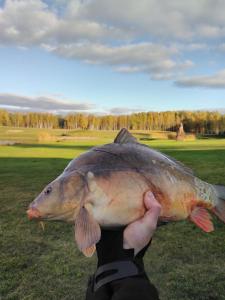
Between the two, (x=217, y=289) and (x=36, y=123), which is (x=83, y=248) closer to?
(x=217, y=289)

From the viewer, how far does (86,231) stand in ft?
5.55

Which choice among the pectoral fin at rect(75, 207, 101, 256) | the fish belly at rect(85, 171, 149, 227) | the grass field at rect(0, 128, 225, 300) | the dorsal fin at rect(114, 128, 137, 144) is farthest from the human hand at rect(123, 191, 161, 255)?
the grass field at rect(0, 128, 225, 300)

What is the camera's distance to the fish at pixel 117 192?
174 cm

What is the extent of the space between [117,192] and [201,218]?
0.61 metres

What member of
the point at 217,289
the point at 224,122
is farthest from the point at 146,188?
the point at 224,122

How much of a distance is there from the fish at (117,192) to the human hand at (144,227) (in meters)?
0.03

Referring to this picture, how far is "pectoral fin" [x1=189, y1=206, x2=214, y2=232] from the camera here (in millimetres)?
2098

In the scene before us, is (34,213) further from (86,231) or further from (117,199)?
(117,199)

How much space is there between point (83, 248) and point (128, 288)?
1.43 ft

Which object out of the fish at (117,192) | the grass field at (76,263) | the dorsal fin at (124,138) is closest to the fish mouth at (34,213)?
the fish at (117,192)

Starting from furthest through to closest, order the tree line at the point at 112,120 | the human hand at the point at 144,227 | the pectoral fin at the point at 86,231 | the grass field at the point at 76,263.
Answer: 1. the tree line at the point at 112,120
2. the grass field at the point at 76,263
3. the human hand at the point at 144,227
4. the pectoral fin at the point at 86,231

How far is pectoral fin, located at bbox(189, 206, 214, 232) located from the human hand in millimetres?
283

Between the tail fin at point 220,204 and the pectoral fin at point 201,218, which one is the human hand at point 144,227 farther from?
the tail fin at point 220,204

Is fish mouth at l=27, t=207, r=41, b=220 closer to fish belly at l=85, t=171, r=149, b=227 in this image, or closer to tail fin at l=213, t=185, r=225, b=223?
fish belly at l=85, t=171, r=149, b=227
